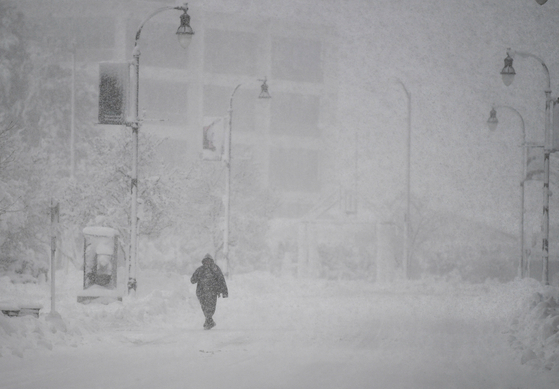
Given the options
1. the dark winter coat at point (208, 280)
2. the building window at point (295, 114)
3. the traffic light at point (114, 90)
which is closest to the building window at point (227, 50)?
the building window at point (295, 114)

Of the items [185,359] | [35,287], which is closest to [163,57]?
[35,287]

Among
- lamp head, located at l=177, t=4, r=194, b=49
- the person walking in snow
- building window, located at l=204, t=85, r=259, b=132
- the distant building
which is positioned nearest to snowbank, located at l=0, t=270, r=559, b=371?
the person walking in snow

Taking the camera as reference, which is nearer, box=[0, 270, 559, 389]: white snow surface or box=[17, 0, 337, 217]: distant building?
box=[0, 270, 559, 389]: white snow surface

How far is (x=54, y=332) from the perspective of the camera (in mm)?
14477

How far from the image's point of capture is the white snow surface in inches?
428

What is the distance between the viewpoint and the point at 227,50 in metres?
75.2

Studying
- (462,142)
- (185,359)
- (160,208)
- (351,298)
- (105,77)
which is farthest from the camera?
(462,142)

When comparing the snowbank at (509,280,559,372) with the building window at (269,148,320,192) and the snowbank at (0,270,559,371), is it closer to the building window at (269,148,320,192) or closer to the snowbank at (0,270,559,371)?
the snowbank at (0,270,559,371)

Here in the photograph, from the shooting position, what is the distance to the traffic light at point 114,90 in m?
22.0

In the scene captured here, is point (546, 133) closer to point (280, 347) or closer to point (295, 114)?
point (280, 347)

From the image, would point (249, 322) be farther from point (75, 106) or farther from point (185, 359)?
point (75, 106)

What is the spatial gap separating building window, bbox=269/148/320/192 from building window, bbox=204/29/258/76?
7.72m

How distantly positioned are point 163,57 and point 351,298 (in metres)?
47.2

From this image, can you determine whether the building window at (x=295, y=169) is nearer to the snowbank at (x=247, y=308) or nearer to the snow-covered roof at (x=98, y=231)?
the snowbank at (x=247, y=308)
